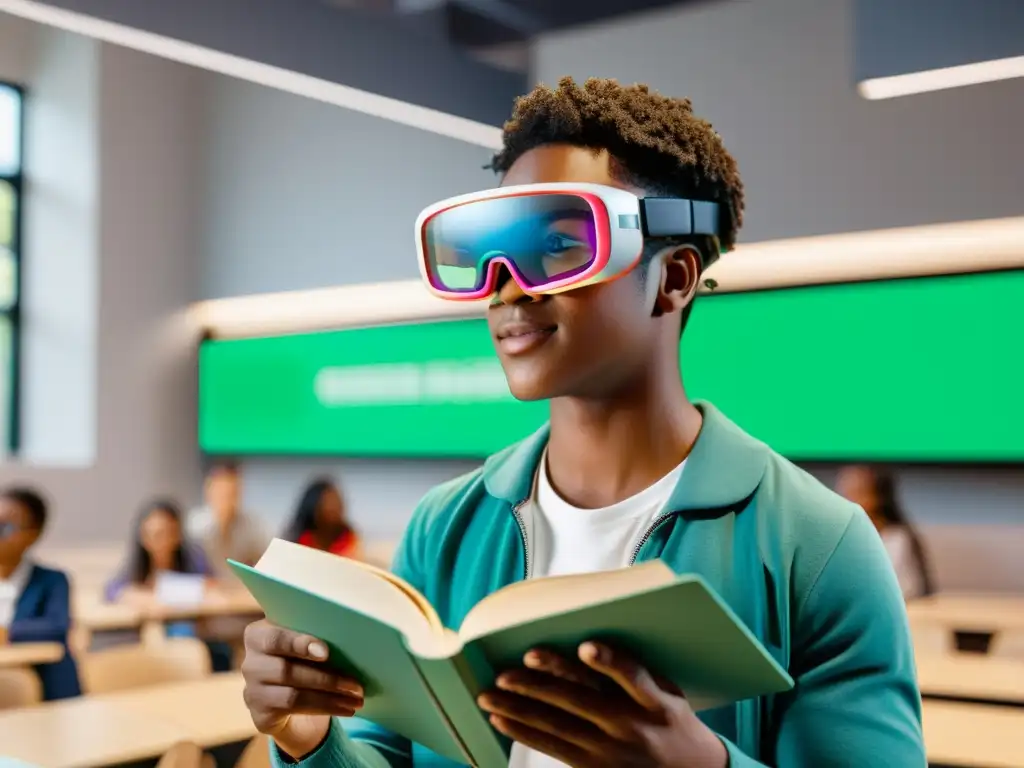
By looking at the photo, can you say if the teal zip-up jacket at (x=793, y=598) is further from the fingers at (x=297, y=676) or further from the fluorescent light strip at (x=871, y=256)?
Answer: the fluorescent light strip at (x=871, y=256)

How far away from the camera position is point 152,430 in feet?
31.5

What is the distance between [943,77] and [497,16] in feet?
7.87

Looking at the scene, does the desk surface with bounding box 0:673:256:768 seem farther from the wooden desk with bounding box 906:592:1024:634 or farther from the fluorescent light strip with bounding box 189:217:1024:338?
the wooden desk with bounding box 906:592:1024:634

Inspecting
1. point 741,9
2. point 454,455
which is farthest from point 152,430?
point 741,9

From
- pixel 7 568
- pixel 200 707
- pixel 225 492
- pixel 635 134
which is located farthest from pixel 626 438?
pixel 225 492

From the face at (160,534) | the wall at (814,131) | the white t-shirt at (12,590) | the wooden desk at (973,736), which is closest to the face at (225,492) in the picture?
the face at (160,534)

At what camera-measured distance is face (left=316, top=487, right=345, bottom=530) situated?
21.3ft

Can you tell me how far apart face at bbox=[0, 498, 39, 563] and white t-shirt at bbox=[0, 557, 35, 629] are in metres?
0.07

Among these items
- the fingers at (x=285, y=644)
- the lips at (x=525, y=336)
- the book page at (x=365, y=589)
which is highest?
the lips at (x=525, y=336)

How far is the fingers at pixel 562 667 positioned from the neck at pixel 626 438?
34 cm

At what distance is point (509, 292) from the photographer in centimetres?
122

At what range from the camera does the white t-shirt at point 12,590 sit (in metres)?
4.78

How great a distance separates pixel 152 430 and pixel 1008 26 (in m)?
7.90

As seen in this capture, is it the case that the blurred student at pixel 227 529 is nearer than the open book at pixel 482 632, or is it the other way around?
the open book at pixel 482 632
